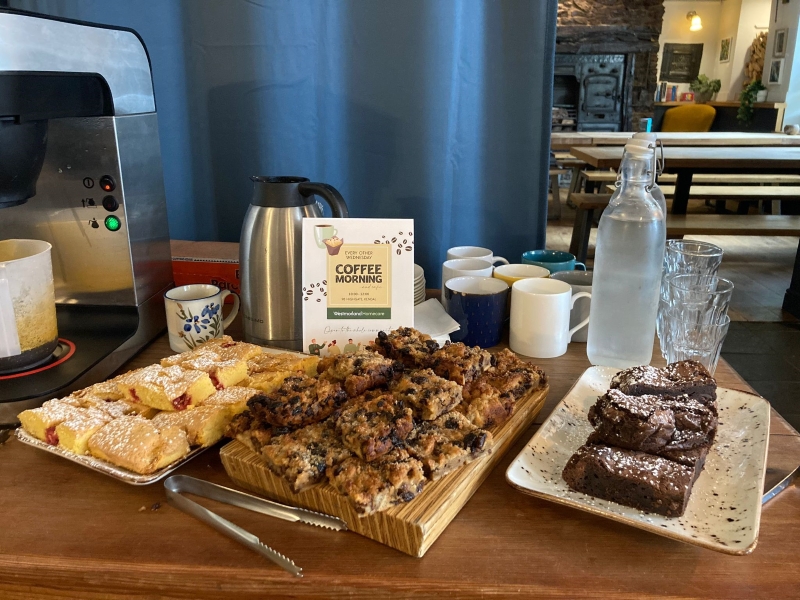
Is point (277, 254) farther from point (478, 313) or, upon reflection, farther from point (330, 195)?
point (478, 313)

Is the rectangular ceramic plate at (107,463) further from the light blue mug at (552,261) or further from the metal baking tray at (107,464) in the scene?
the light blue mug at (552,261)

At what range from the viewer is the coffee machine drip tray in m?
0.85

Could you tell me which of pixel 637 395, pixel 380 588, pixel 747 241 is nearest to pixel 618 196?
pixel 637 395

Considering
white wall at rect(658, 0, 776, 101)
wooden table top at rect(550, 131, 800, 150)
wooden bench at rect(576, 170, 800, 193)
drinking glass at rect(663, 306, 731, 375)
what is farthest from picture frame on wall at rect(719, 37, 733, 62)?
drinking glass at rect(663, 306, 731, 375)

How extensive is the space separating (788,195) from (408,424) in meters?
4.50

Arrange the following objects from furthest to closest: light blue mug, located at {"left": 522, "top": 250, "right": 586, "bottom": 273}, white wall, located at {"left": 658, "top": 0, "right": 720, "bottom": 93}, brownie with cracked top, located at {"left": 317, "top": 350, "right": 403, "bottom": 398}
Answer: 1. white wall, located at {"left": 658, "top": 0, "right": 720, "bottom": 93}
2. light blue mug, located at {"left": 522, "top": 250, "right": 586, "bottom": 273}
3. brownie with cracked top, located at {"left": 317, "top": 350, "right": 403, "bottom": 398}

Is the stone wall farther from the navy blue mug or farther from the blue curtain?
the navy blue mug

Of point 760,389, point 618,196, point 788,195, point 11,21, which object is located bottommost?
point 760,389

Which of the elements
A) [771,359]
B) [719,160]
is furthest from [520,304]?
[719,160]

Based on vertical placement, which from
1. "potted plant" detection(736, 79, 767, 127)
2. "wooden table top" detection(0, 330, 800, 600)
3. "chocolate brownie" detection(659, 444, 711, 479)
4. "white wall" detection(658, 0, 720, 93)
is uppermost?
"white wall" detection(658, 0, 720, 93)

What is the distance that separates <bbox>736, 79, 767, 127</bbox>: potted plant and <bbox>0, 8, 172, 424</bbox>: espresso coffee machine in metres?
7.72

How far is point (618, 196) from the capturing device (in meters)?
1.00

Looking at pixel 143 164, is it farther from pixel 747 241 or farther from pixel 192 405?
pixel 747 241

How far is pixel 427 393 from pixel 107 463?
0.38 metres
